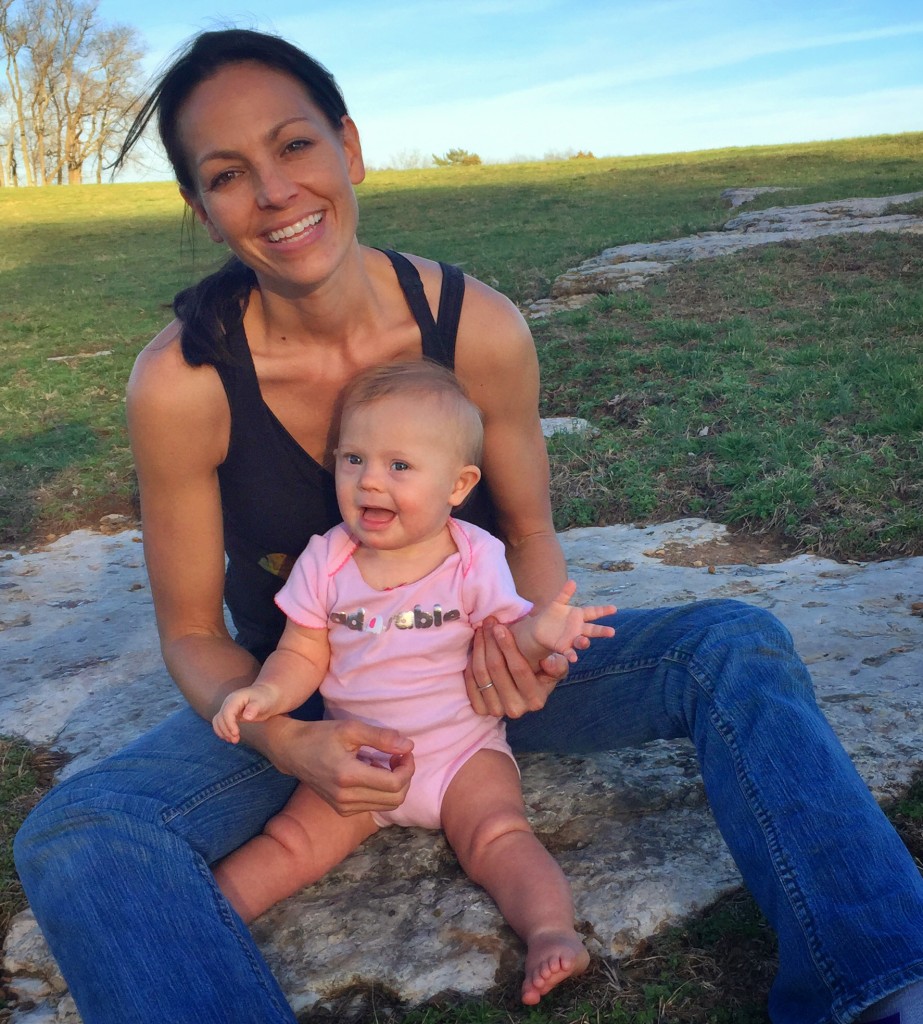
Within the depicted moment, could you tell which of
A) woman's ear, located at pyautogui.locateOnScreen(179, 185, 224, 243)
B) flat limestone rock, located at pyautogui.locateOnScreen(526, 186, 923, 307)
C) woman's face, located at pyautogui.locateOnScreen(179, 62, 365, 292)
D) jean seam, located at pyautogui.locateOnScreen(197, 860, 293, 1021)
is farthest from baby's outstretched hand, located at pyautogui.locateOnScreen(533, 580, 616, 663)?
flat limestone rock, located at pyautogui.locateOnScreen(526, 186, 923, 307)

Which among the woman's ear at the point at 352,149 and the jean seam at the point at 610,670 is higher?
the woman's ear at the point at 352,149

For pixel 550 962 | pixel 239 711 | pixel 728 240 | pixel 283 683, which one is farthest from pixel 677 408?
pixel 728 240

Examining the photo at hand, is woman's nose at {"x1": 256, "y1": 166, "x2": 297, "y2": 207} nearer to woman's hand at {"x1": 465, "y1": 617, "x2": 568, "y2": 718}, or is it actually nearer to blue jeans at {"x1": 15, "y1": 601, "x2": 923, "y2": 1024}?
woman's hand at {"x1": 465, "y1": 617, "x2": 568, "y2": 718}

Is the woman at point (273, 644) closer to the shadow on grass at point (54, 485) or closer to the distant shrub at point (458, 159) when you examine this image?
the shadow on grass at point (54, 485)

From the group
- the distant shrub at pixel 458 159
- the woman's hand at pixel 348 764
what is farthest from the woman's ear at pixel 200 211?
the distant shrub at pixel 458 159

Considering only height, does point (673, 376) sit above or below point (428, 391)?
below

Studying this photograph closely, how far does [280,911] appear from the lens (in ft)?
6.87

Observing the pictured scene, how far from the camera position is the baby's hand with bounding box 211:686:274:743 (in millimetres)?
1929

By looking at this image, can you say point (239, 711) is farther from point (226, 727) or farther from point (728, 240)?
point (728, 240)

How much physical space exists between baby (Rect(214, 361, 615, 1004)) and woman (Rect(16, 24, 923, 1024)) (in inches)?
3.0

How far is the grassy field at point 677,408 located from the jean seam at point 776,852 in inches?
10.4

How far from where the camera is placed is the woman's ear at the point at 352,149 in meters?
2.40

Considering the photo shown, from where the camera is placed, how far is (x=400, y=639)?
211 centimetres

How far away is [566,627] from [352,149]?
127 cm
